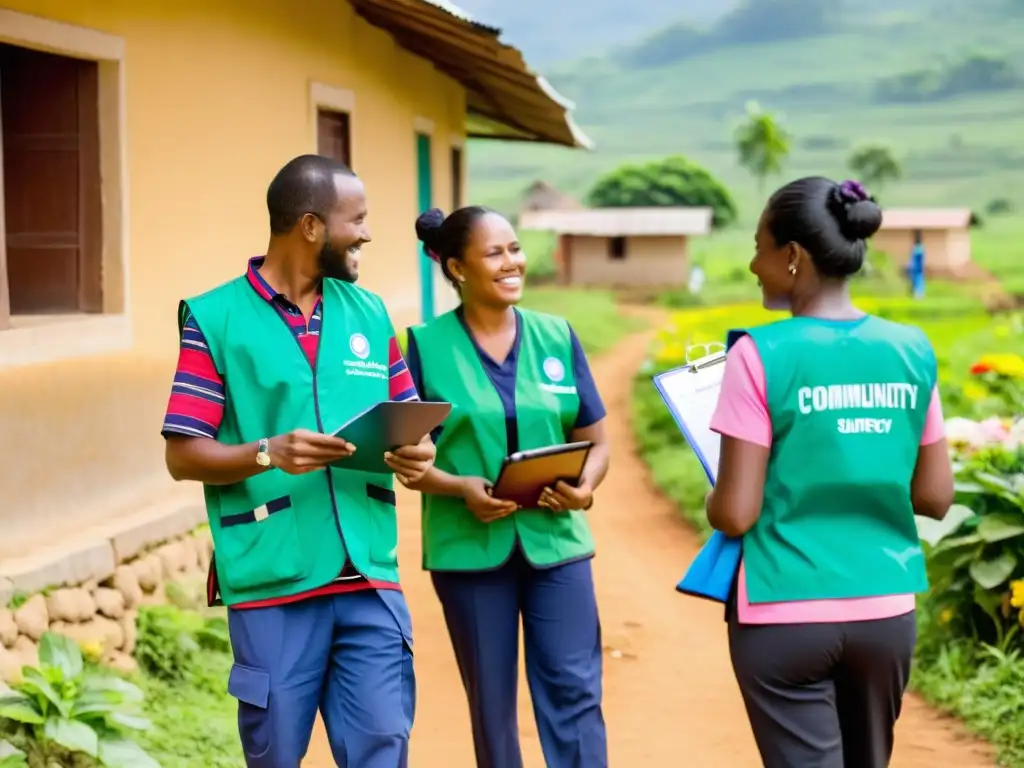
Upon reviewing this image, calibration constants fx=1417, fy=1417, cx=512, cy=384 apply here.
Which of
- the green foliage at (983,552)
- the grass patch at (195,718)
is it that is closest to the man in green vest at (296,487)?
the grass patch at (195,718)

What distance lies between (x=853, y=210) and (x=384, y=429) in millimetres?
1099

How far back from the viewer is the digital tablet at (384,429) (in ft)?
9.84

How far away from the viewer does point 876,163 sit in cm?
8619

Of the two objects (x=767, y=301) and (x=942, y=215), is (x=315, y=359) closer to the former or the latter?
(x=767, y=301)

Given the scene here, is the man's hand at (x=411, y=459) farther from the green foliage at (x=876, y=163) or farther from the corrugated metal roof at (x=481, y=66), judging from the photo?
the green foliage at (x=876, y=163)

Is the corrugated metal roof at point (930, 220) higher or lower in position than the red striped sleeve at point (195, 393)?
higher

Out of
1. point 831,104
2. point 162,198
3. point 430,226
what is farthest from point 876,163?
point 430,226

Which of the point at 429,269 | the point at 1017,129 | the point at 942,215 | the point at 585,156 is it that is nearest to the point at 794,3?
the point at 585,156

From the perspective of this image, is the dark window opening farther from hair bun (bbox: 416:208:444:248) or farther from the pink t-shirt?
the pink t-shirt

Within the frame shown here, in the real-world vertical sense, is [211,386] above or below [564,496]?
above

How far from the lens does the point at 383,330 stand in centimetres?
338

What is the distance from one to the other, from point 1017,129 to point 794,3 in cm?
5021

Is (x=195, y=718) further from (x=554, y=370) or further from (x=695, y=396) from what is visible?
(x=695, y=396)

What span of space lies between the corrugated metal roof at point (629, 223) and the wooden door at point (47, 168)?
40.3 m
